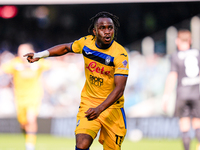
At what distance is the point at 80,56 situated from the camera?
372 inches

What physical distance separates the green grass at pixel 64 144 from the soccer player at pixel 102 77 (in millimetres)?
3298

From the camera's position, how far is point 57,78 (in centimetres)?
956

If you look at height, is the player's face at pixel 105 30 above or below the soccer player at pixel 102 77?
above

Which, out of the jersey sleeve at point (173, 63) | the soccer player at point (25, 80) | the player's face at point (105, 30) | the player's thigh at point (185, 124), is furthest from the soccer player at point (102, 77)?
the soccer player at point (25, 80)

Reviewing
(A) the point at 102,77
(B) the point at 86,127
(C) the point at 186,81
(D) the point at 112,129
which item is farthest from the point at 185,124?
(B) the point at 86,127

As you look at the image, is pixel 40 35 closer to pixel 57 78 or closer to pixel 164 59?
pixel 57 78

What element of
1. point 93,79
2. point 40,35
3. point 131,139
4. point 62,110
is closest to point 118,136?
point 93,79

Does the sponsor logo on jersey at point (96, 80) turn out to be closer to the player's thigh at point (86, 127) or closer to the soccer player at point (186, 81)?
the player's thigh at point (86, 127)

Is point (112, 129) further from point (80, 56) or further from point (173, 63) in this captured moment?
point (80, 56)

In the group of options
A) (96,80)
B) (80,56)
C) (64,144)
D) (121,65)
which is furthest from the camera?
(80,56)

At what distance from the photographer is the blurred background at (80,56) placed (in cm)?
924

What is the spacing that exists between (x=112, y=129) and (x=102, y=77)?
2.19ft

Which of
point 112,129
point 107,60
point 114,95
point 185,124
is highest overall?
point 107,60

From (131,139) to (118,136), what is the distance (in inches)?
174
